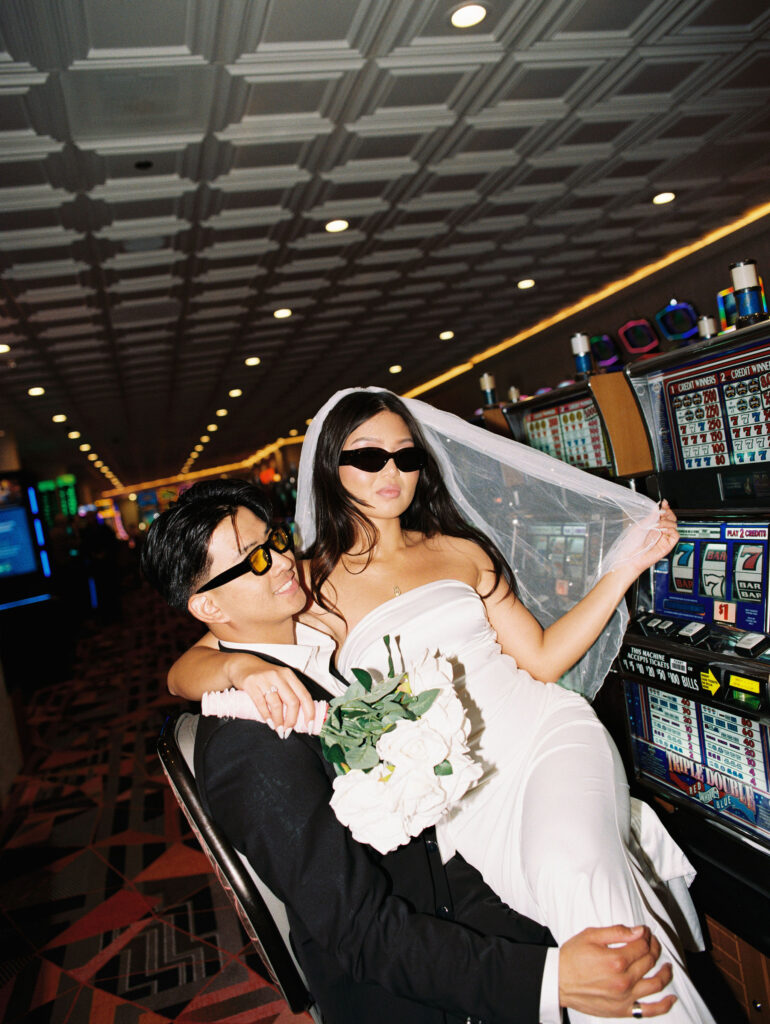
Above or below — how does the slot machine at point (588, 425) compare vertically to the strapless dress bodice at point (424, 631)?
above

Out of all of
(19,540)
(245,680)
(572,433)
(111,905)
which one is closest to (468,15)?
(572,433)

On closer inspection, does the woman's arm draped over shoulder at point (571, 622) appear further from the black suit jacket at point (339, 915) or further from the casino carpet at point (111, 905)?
the casino carpet at point (111, 905)

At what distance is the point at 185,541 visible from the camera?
1.47 m

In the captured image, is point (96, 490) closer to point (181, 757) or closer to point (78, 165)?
point (78, 165)

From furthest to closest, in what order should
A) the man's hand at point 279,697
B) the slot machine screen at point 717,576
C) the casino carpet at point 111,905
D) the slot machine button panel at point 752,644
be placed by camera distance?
1. the casino carpet at point 111,905
2. the slot machine screen at point 717,576
3. the slot machine button panel at point 752,644
4. the man's hand at point 279,697

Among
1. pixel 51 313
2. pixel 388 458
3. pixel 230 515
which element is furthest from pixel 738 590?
pixel 51 313

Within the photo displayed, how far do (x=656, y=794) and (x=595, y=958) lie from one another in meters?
1.58

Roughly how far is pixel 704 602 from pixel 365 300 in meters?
7.26

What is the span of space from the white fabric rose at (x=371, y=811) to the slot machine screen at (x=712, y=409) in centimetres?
154

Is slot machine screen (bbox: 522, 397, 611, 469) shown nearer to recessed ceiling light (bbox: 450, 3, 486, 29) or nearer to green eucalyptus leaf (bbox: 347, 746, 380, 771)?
green eucalyptus leaf (bbox: 347, 746, 380, 771)

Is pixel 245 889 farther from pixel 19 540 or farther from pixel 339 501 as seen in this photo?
pixel 19 540

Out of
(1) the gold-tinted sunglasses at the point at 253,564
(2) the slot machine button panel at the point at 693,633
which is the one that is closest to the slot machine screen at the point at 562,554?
(2) the slot machine button panel at the point at 693,633

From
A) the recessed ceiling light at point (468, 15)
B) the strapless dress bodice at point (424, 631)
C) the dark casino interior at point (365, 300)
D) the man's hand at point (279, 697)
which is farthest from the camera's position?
the recessed ceiling light at point (468, 15)

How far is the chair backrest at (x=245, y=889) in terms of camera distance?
136cm
